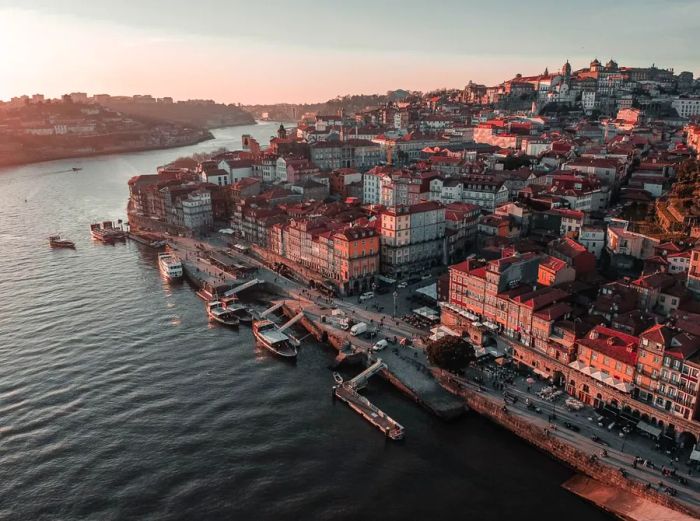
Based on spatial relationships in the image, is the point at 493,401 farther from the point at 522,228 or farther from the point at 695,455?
the point at 522,228

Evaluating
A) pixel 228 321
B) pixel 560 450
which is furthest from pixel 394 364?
pixel 228 321

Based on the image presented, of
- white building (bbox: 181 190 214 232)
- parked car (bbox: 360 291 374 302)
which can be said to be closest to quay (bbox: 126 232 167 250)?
white building (bbox: 181 190 214 232)

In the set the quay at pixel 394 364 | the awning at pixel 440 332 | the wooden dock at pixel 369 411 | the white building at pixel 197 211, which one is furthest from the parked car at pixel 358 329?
the white building at pixel 197 211

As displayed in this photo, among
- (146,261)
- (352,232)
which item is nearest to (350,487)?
(352,232)

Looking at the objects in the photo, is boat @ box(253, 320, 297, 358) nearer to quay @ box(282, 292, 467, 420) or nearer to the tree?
quay @ box(282, 292, 467, 420)

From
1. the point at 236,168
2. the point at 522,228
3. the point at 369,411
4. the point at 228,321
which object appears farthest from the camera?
the point at 236,168

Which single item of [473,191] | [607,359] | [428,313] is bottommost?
[428,313]

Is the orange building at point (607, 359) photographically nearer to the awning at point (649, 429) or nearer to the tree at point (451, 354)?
the awning at point (649, 429)
